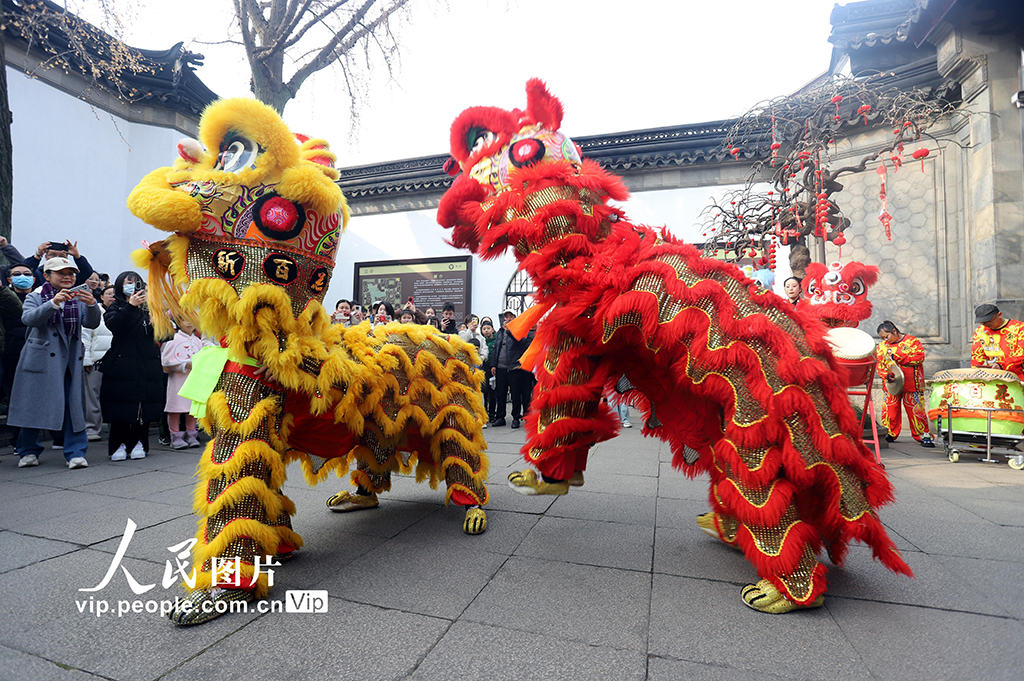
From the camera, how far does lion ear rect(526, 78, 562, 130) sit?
2477 mm

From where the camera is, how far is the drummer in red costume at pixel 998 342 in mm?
5102

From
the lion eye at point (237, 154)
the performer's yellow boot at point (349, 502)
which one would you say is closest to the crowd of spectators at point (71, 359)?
the performer's yellow boot at point (349, 502)

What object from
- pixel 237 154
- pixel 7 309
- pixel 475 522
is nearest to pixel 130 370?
pixel 7 309

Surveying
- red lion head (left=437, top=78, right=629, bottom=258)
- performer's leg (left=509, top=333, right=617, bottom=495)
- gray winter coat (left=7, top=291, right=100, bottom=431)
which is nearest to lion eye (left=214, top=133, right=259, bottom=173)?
red lion head (left=437, top=78, right=629, bottom=258)

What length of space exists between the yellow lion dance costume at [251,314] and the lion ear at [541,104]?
3.26ft

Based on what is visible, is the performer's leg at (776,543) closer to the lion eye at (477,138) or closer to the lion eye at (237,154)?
the lion eye at (477,138)

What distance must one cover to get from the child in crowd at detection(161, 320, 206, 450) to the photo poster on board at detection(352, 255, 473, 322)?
15.4 feet

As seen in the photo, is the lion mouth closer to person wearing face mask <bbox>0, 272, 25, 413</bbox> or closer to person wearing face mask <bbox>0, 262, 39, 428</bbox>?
person wearing face mask <bbox>0, 272, 25, 413</bbox>

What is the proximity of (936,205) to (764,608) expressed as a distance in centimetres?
842

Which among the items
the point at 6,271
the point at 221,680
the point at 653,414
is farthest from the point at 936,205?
the point at 6,271

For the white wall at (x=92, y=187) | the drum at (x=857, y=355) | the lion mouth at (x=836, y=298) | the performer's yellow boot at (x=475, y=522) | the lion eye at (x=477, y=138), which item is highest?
the white wall at (x=92, y=187)

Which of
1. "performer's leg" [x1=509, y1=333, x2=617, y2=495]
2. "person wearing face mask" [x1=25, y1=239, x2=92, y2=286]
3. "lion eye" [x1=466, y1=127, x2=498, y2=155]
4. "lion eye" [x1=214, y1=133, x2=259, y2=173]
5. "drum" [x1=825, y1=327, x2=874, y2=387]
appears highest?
"lion eye" [x1=466, y1=127, x2=498, y2=155]

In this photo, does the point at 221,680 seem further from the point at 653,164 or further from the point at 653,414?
the point at 653,164

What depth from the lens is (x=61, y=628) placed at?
1.77 meters
